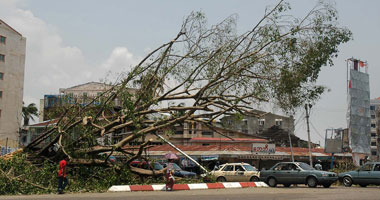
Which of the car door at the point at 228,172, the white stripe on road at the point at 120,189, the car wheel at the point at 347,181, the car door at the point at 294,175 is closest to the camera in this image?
the white stripe on road at the point at 120,189

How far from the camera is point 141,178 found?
882 inches

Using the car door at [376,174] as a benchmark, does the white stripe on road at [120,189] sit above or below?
below

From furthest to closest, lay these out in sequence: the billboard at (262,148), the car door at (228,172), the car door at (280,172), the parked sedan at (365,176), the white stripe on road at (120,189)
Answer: the billboard at (262,148) → the car door at (228,172) → the parked sedan at (365,176) → the car door at (280,172) → the white stripe on road at (120,189)

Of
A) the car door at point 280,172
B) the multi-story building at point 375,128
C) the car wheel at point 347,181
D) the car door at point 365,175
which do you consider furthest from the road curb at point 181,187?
the multi-story building at point 375,128

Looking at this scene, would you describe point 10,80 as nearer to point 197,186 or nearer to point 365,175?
point 197,186

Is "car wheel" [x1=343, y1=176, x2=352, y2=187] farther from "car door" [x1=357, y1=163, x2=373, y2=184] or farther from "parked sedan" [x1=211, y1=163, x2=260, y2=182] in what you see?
"parked sedan" [x1=211, y1=163, x2=260, y2=182]

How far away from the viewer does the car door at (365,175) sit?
24.4 meters

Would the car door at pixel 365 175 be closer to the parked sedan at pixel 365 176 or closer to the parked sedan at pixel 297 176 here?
the parked sedan at pixel 365 176

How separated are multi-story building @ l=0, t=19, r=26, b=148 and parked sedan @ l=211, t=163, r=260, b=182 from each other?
33.3 m

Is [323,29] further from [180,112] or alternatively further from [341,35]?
[180,112]

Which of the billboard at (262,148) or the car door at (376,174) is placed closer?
the car door at (376,174)

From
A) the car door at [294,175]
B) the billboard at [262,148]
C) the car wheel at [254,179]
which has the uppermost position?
the billboard at [262,148]

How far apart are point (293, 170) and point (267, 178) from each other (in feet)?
5.31

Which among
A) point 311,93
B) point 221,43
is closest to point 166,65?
point 221,43
